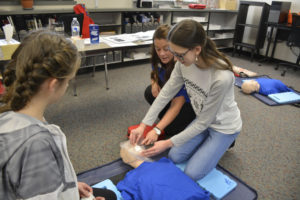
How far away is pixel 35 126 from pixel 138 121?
1.59 meters

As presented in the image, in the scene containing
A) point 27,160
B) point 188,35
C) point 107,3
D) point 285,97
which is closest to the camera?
point 27,160

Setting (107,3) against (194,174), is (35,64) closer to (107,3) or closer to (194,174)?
(194,174)

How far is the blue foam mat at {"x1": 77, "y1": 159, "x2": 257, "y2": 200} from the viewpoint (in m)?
1.37

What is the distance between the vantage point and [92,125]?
2.08m

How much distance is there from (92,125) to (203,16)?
11.3 ft

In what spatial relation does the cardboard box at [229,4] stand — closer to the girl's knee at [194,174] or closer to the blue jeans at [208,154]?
the blue jeans at [208,154]

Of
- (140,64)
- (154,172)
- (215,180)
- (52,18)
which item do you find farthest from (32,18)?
(215,180)

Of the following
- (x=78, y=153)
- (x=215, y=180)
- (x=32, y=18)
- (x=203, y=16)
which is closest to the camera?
(x=215, y=180)

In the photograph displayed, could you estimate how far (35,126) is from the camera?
0.58m

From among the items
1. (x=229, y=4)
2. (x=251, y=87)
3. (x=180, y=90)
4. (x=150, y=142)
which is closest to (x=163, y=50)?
(x=180, y=90)

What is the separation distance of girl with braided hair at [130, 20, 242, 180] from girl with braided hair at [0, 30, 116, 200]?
2.04 ft

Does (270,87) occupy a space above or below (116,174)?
above

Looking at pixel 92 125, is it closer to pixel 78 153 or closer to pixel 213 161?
pixel 78 153

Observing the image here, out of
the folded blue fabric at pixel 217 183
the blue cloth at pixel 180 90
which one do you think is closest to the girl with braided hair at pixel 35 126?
the folded blue fabric at pixel 217 183
